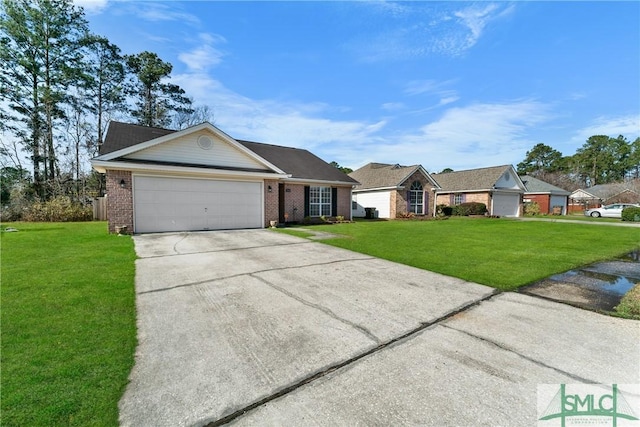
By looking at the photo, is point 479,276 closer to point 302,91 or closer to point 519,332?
point 519,332

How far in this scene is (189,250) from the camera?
27.6 ft

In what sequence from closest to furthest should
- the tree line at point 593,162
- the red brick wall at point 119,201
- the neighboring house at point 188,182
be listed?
the red brick wall at point 119,201
the neighboring house at point 188,182
the tree line at point 593,162

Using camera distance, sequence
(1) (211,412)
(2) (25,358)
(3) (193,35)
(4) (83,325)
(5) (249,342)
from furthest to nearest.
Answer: (3) (193,35)
(4) (83,325)
(5) (249,342)
(2) (25,358)
(1) (211,412)

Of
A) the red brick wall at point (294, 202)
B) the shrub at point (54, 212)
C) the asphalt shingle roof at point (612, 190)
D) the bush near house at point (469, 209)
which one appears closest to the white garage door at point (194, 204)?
the red brick wall at point (294, 202)

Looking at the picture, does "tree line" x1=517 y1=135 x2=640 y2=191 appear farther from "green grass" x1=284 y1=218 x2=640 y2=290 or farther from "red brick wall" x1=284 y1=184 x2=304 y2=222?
"red brick wall" x1=284 y1=184 x2=304 y2=222

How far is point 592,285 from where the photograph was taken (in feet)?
18.4

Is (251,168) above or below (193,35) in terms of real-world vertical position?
below

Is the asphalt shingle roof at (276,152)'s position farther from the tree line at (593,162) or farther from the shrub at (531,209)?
the tree line at (593,162)

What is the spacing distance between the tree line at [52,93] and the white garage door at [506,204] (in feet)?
116

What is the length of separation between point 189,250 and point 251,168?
269 inches

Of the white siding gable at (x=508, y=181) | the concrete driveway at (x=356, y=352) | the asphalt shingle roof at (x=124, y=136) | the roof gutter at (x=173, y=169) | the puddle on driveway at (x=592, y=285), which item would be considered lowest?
the puddle on driveway at (x=592, y=285)

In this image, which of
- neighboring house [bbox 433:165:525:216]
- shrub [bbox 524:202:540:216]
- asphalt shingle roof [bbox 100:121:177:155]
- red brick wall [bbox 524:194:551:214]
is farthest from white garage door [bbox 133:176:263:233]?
red brick wall [bbox 524:194:551:214]

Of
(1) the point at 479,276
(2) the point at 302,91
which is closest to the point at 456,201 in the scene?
(2) the point at 302,91

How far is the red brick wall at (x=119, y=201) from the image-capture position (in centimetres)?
1105
